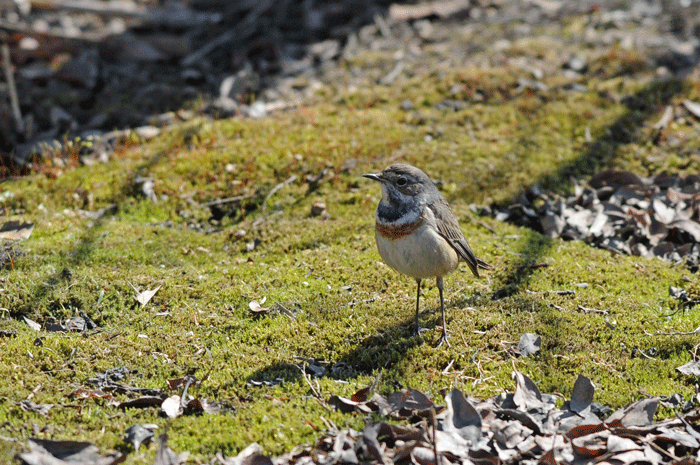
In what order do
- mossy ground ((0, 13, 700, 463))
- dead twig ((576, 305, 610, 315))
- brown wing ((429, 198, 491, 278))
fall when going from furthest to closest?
dead twig ((576, 305, 610, 315))
brown wing ((429, 198, 491, 278))
mossy ground ((0, 13, 700, 463))

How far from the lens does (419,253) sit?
518 centimetres

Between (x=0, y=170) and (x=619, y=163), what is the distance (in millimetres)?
7892

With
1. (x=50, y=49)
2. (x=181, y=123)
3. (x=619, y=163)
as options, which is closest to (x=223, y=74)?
(x=181, y=123)

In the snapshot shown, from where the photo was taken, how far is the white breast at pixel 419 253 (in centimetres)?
520

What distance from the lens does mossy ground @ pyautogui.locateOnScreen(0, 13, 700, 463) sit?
15.5 ft

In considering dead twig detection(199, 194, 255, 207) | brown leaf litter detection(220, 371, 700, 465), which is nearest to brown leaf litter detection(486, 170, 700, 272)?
brown leaf litter detection(220, 371, 700, 465)

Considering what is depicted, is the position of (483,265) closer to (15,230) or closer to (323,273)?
(323,273)

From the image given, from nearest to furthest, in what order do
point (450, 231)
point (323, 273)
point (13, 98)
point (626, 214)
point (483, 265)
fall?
point (450, 231), point (483, 265), point (323, 273), point (626, 214), point (13, 98)

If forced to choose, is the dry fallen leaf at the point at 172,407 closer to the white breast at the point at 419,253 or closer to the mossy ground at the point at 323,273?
the mossy ground at the point at 323,273

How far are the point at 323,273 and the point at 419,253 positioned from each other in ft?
4.73

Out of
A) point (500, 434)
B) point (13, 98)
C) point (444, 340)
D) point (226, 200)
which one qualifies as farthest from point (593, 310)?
point (13, 98)

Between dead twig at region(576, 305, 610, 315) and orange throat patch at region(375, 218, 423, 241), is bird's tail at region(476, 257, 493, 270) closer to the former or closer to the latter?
dead twig at region(576, 305, 610, 315)

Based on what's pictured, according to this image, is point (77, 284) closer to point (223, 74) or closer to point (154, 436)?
point (154, 436)

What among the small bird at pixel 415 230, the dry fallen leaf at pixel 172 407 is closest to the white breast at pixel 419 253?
the small bird at pixel 415 230
